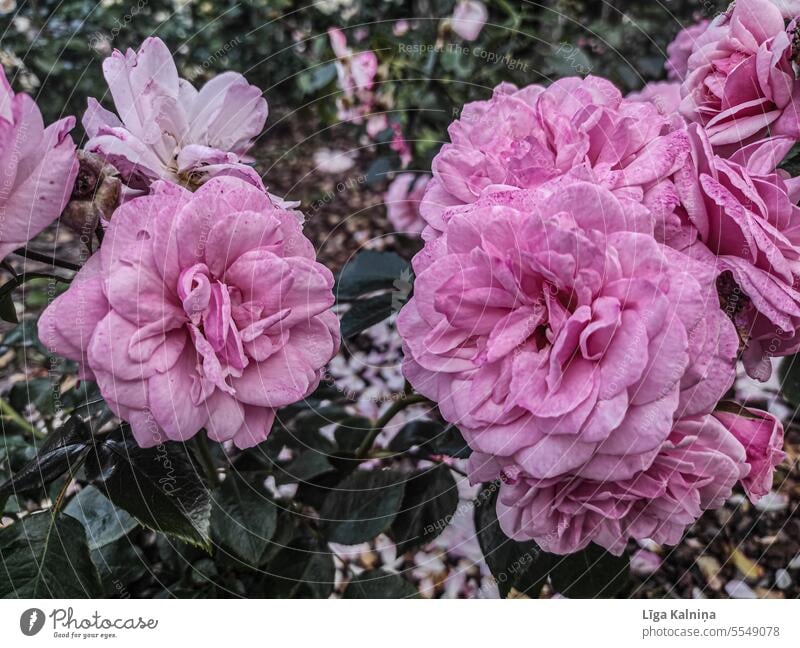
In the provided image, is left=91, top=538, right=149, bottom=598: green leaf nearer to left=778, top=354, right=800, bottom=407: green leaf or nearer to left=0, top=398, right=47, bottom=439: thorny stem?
left=0, top=398, right=47, bottom=439: thorny stem

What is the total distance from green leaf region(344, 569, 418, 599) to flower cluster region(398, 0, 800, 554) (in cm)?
20

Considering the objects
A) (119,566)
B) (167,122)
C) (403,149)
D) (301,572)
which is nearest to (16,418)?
(119,566)

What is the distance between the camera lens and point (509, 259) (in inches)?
13.8

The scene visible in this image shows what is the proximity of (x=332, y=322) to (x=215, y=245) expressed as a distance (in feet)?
0.23

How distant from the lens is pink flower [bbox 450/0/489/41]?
36.2 inches

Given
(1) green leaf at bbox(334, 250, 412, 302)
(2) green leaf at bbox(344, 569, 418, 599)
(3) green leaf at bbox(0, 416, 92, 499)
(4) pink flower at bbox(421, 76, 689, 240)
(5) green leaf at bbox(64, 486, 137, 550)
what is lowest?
(2) green leaf at bbox(344, 569, 418, 599)

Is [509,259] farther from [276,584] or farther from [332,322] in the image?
[276,584]

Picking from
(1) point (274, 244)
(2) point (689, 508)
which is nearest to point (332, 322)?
(1) point (274, 244)

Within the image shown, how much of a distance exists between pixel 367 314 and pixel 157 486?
0.75 feet

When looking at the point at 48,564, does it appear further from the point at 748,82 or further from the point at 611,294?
the point at 748,82

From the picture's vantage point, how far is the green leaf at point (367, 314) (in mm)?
597

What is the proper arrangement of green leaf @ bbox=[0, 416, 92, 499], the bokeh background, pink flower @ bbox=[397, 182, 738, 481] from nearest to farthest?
1. pink flower @ bbox=[397, 182, 738, 481]
2. green leaf @ bbox=[0, 416, 92, 499]
3. the bokeh background

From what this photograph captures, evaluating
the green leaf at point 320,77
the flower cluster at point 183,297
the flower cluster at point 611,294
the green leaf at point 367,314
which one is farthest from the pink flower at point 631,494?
the green leaf at point 320,77

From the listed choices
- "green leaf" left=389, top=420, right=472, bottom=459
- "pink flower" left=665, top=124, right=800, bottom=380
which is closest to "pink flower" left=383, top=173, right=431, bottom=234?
"green leaf" left=389, top=420, right=472, bottom=459
